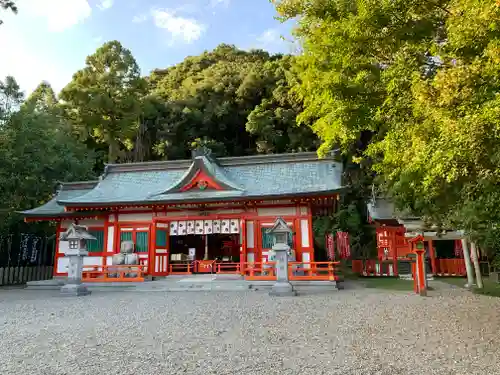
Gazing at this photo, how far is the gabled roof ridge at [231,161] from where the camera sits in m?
17.2

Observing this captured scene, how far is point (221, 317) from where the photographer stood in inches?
299

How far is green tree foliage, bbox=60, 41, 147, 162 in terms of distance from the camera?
3085 cm

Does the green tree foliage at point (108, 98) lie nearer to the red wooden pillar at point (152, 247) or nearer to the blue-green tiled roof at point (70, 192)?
the blue-green tiled roof at point (70, 192)

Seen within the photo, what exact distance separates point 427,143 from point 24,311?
9341mm

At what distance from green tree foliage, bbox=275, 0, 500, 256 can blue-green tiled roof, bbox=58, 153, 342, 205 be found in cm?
685

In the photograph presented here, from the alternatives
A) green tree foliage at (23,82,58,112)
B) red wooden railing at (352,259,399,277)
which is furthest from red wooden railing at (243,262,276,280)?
green tree foliage at (23,82,58,112)

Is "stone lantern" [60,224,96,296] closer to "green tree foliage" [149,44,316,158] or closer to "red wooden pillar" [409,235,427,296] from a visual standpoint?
"red wooden pillar" [409,235,427,296]

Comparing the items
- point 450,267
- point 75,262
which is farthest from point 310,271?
point 450,267

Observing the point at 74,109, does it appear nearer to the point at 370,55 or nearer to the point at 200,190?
the point at 200,190

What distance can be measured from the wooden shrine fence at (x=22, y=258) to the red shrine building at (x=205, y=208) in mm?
2808

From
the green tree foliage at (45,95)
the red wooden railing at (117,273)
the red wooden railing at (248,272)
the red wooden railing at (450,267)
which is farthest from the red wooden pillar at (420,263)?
the green tree foliage at (45,95)

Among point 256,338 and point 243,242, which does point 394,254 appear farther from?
point 256,338

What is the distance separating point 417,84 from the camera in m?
5.27

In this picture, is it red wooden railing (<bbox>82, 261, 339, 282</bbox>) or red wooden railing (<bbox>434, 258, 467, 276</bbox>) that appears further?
red wooden railing (<bbox>434, 258, 467, 276</bbox>)
